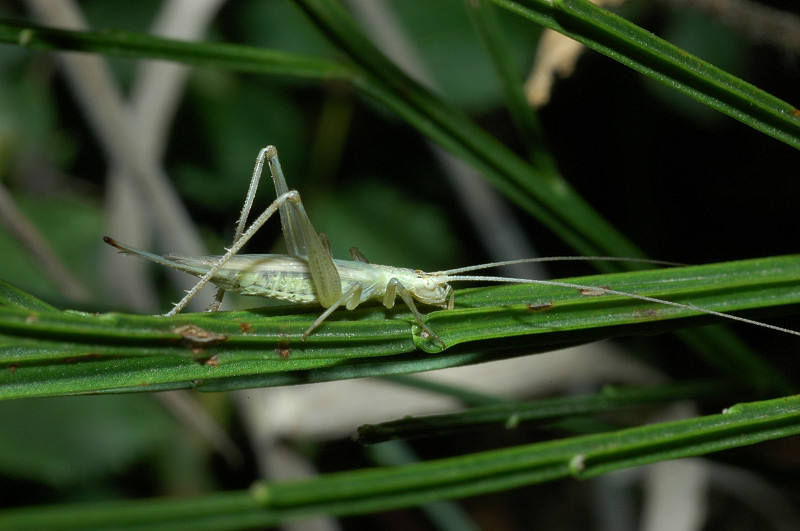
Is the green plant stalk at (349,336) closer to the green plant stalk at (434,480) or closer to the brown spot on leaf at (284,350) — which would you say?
the brown spot on leaf at (284,350)

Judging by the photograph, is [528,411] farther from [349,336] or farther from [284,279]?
[284,279]

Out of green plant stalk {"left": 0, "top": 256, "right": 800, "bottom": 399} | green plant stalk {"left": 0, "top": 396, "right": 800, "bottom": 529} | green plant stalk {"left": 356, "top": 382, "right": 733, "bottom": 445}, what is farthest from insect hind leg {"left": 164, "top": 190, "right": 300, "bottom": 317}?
green plant stalk {"left": 0, "top": 396, "right": 800, "bottom": 529}

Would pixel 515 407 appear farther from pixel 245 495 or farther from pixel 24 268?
pixel 24 268

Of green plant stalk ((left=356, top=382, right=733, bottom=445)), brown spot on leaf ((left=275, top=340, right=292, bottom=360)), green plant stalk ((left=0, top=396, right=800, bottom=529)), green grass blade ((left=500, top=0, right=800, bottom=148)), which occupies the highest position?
green grass blade ((left=500, top=0, right=800, bottom=148))

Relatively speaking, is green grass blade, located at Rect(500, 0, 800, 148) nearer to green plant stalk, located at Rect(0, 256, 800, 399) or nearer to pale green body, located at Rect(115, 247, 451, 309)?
green plant stalk, located at Rect(0, 256, 800, 399)

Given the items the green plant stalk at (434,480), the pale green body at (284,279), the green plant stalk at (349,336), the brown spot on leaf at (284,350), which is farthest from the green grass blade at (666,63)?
the pale green body at (284,279)

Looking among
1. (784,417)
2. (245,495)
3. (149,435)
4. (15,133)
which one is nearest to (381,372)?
(245,495)
